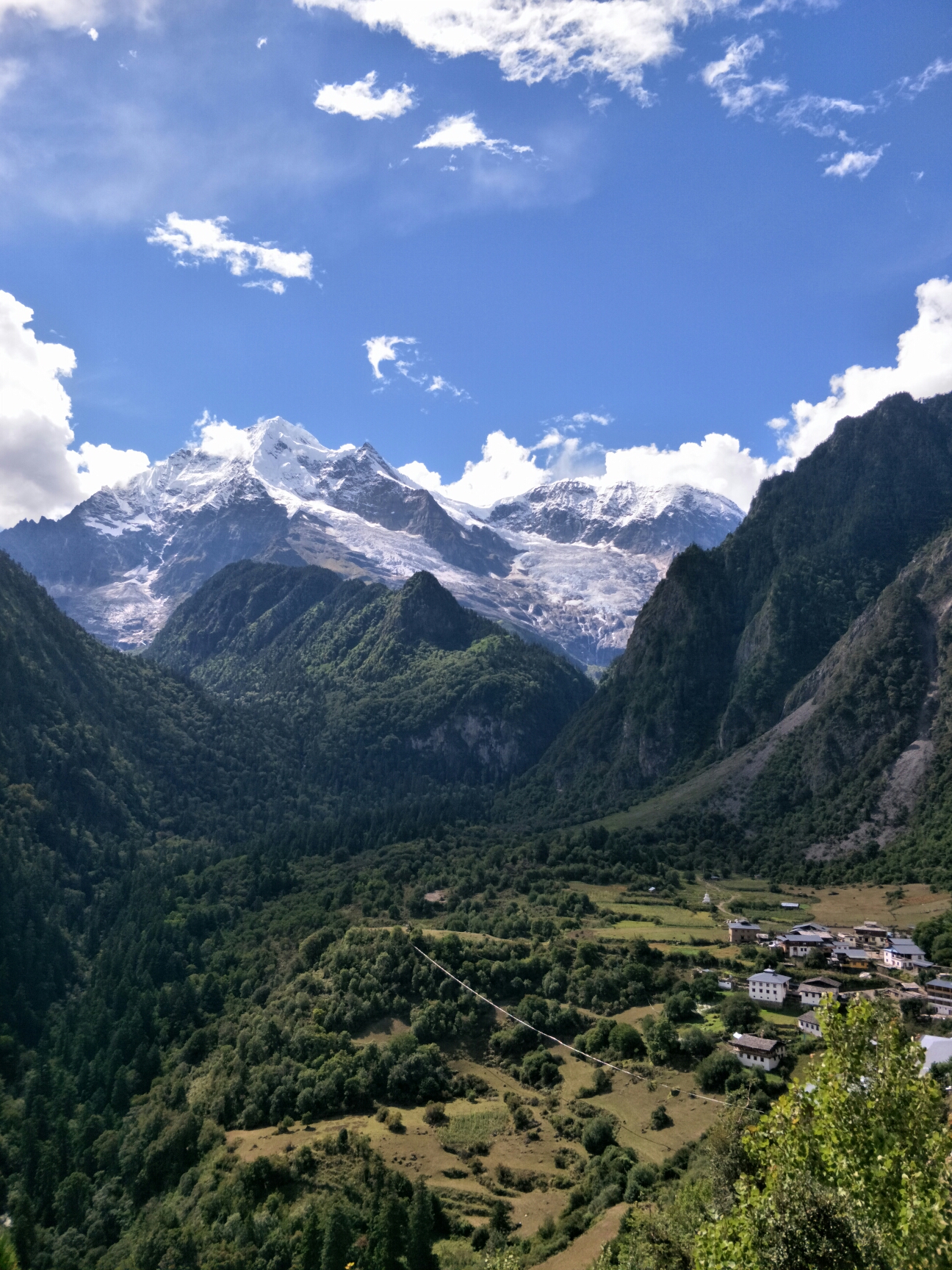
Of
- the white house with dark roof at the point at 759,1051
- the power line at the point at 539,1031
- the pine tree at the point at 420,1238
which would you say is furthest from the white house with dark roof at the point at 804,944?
the pine tree at the point at 420,1238

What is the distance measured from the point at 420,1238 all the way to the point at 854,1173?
4275 cm

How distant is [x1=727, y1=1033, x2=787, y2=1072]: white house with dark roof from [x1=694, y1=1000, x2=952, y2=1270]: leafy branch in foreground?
43.7 meters

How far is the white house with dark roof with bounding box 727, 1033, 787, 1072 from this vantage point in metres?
74.2

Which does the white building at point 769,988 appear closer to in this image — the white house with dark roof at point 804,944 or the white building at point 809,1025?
the white building at point 809,1025

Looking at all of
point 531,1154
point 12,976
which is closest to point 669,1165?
point 531,1154

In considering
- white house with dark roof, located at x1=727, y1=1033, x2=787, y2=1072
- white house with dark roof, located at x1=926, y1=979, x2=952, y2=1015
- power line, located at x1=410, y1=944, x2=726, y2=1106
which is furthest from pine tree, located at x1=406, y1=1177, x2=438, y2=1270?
white house with dark roof, located at x1=926, y1=979, x2=952, y2=1015

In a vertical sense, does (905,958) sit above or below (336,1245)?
above

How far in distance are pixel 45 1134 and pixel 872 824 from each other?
492 ft

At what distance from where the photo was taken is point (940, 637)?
19175 cm

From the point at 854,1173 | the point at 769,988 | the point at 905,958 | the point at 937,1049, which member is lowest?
the point at 769,988

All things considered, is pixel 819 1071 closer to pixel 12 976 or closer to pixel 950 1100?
pixel 950 1100

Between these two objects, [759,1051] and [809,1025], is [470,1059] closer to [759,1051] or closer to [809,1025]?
[759,1051]

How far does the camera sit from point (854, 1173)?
31.1 meters

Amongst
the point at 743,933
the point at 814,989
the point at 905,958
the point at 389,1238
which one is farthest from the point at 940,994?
the point at 389,1238
